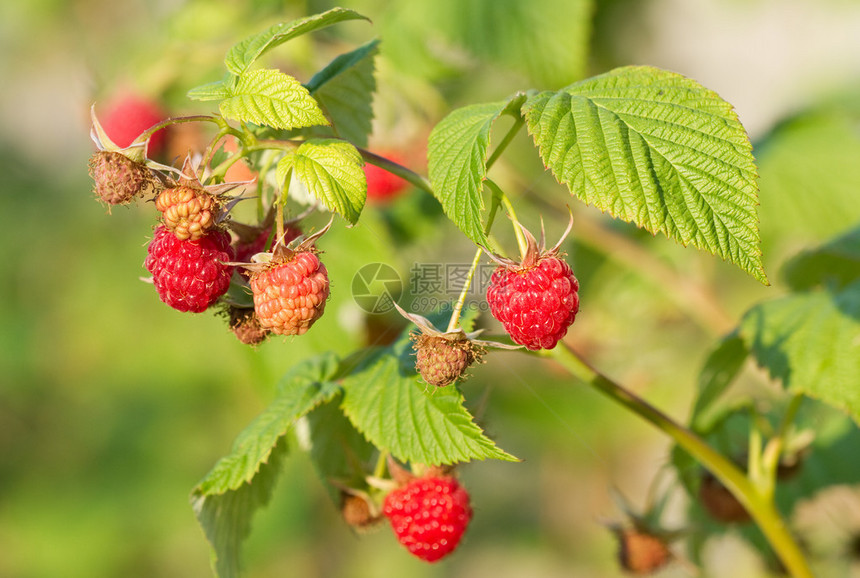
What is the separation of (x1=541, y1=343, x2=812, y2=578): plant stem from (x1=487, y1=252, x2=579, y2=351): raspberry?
0.12 meters

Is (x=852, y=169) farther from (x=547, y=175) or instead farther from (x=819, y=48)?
(x=819, y=48)

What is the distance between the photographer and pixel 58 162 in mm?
4566

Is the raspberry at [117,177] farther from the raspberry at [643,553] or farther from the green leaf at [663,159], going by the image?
the raspberry at [643,553]

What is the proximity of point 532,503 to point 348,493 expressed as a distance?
3.80 metres

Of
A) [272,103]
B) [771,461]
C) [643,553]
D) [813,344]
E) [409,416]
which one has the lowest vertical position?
[643,553]

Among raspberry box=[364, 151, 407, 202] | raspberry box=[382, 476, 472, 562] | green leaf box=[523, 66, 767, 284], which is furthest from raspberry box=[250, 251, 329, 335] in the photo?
raspberry box=[364, 151, 407, 202]

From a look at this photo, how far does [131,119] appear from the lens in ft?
6.59

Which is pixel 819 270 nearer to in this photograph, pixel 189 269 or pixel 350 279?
pixel 350 279

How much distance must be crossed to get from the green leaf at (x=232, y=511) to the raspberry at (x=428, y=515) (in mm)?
177

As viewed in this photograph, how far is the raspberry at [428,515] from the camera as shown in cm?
111

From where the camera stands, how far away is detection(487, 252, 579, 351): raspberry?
0.80m

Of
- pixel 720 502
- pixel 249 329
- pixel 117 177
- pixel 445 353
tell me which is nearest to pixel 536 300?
pixel 445 353

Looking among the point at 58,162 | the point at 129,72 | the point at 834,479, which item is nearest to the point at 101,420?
the point at 58,162

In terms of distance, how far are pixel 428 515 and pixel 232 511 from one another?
0.91ft
